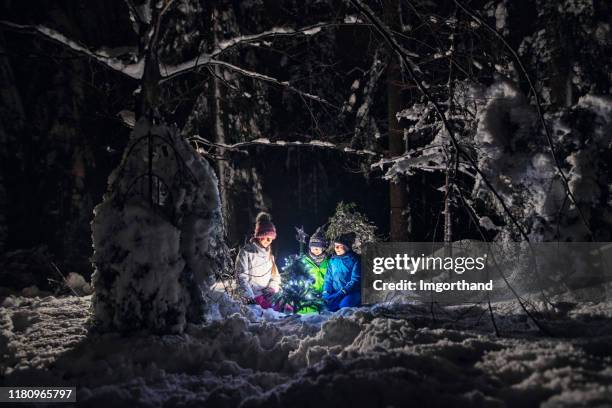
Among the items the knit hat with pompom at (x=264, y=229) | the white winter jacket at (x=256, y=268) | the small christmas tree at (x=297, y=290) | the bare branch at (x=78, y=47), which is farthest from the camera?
the knit hat with pompom at (x=264, y=229)

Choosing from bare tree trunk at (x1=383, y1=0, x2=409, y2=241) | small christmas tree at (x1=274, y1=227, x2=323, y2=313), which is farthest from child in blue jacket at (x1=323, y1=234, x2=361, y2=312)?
bare tree trunk at (x1=383, y1=0, x2=409, y2=241)

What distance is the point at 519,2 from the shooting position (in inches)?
369

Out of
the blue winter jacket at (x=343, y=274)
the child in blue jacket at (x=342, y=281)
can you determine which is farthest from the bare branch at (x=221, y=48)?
the blue winter jacket at (x=343, y=274)

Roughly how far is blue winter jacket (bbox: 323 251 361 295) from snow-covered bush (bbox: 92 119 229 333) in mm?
3012

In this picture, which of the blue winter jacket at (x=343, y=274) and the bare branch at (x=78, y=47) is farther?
the blue winter jacket at (x=343, y=274)

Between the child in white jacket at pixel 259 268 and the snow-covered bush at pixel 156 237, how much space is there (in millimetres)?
2273

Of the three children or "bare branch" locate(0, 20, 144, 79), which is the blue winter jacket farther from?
"bare branch" locate(0, 20, 144, 79)

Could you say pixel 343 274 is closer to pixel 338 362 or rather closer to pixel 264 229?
pixel 264 229

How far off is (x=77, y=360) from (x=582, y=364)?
3.92 metres

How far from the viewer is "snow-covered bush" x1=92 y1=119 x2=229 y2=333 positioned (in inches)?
169

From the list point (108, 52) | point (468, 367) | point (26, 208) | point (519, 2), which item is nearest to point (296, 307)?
point (468, 367)

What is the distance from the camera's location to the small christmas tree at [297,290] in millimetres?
6855

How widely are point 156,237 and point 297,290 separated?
10.4ft

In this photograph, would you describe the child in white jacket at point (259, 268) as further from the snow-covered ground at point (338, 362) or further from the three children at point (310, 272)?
the snow-covered ground at point (338, 362)
